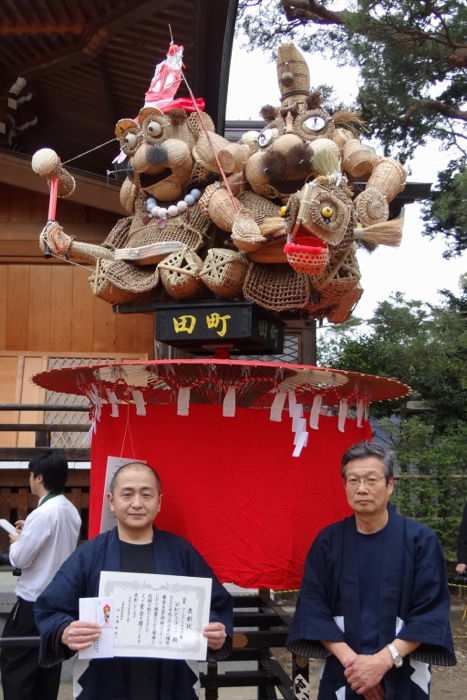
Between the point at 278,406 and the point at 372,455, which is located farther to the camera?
the point at 278,406

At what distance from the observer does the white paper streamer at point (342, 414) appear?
11.6 feet

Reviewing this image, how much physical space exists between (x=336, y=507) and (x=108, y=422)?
1083 mm

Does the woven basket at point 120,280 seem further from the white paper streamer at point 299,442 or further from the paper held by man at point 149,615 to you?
the paper held by man at point 149,615

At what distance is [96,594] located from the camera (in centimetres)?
279

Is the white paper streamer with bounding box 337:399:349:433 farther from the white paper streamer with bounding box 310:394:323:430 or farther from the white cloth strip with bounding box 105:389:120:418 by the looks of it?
the white cloth strip with bounding box 105:389:120:418

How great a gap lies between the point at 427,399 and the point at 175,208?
7.37 meters

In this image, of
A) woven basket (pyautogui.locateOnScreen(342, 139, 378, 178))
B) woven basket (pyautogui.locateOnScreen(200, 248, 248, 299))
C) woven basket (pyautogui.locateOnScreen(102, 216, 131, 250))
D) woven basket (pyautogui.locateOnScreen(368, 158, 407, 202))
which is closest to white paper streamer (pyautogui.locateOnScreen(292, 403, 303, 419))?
woven basket (pyautogui.locateOnScreen(200, 248, 248, 299))

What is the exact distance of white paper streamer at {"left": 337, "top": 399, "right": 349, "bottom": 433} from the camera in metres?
3.55

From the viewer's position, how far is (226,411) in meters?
3.35

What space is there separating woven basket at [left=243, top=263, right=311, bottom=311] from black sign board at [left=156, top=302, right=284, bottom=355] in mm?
64

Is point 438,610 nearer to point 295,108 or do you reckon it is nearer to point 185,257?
point 185,257

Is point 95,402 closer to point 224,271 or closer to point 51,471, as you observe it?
point 51,471

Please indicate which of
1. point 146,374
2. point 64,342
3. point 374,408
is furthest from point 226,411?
point 374,408

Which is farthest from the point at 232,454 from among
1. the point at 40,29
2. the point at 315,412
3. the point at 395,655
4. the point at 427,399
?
the point at 427,399
